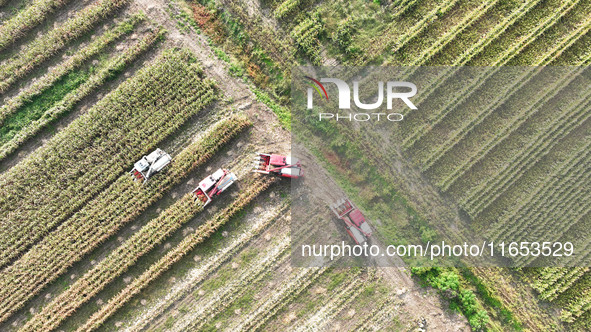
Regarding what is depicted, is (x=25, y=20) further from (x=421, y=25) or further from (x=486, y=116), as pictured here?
(x=486, y=116)

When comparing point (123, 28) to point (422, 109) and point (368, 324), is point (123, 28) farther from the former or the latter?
point (368, 324)

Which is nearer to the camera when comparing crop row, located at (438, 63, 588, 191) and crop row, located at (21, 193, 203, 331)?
crop row, located at (21, 193, 203, 331)

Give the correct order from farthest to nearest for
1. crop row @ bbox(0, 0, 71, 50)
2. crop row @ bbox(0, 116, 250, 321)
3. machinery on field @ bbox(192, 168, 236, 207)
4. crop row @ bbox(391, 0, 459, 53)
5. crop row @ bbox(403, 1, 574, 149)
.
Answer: crop row @ bbox(391, 0, 459, 53) < crop row @ bbox(0, 0, 71, 50) < crop row @ bbox(403, 1, 574, 149) < crop row @ bbox(0, 116, 250, 321) < machinery on field @ bbox(192, 168, 236, 207)

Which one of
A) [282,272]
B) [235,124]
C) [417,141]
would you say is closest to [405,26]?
[417,141]

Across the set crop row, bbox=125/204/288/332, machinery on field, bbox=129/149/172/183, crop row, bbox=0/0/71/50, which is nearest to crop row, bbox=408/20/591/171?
crop row, bbox=125/204/288/332

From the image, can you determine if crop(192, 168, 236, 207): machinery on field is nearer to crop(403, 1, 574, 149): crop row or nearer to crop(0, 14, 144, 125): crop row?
crop(0, 14, 144, 125): crop row

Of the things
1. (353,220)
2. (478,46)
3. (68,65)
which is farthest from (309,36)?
(68,65)
